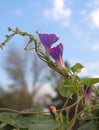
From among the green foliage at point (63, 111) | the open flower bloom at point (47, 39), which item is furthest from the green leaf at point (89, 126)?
the open flower bloom at point (47, 39)


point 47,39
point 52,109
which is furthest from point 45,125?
point 47,39

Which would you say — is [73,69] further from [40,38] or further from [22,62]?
[22,62]

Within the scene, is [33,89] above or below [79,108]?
above

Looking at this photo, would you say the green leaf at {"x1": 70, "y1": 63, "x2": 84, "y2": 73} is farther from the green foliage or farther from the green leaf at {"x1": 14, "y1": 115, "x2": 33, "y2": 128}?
the green leaf at {"x1": 14, "y1": 115, "x2": 33, "y2": 128}

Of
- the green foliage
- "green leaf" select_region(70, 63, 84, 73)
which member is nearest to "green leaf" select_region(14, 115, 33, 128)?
the green foliage

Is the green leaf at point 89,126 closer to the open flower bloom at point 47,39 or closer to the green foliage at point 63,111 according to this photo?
the green foliage at point 63,111

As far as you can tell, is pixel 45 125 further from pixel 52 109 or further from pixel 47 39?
pixel 47 39

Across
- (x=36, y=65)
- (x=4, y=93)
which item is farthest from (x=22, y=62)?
(x=4, y=93)
